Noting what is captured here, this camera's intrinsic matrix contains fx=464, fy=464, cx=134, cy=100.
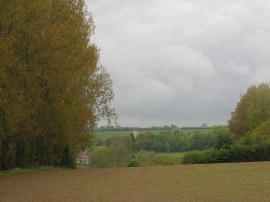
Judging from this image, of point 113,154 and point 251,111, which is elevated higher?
point 251,111

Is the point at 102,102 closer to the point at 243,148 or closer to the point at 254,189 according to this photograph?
the point at 243,148

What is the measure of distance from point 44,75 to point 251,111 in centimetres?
5787

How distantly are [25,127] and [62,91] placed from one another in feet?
14.0

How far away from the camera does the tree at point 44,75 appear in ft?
109

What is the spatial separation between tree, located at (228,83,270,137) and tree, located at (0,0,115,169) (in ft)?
158

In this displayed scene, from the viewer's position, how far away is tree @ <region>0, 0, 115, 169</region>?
33.4 m

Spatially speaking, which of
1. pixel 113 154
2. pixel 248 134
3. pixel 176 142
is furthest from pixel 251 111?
pixel 176 142

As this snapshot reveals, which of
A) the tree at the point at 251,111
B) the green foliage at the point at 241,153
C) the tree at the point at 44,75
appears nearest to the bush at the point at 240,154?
the green foliage at the point at 241,153

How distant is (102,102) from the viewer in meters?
45.8

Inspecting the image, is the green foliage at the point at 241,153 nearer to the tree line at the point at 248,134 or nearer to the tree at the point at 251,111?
the tree line at the point at 248,134

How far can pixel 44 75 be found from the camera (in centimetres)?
3569

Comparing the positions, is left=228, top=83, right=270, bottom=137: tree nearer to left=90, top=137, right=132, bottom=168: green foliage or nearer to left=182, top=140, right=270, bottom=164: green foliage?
left=90, top=137, right=132, bottom=168: green foliage

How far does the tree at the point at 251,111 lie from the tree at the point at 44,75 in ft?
158

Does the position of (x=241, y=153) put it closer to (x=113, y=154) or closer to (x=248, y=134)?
(x=248, y=134)
